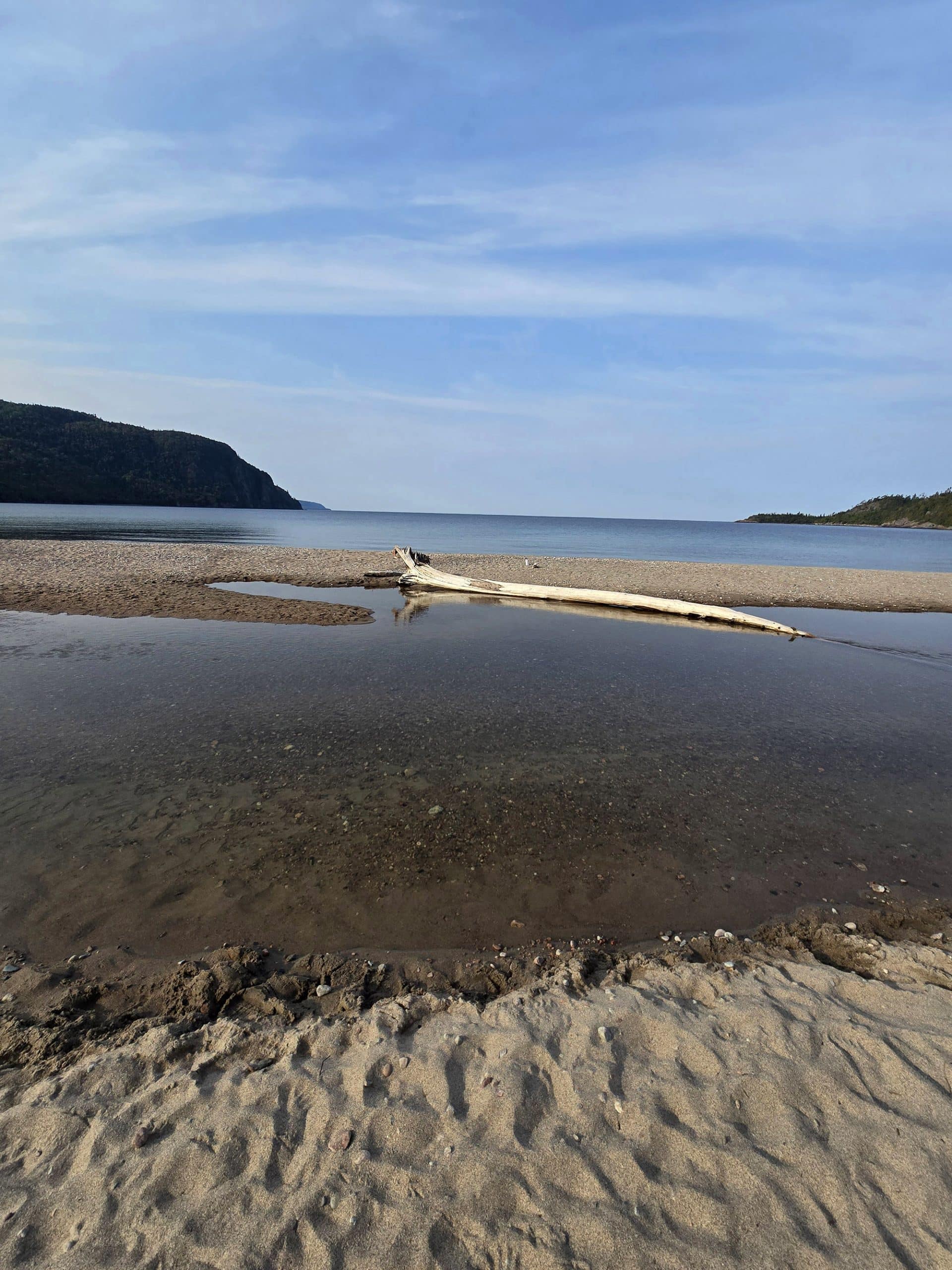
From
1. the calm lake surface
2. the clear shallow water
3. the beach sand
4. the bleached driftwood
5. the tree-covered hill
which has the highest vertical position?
the tree-covered hill

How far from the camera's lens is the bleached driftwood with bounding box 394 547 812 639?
1830 cm

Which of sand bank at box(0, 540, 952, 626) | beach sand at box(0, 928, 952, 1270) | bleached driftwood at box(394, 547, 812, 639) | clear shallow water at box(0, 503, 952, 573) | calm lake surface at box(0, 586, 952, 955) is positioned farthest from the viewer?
clear shallow water at box(0, 503, 952, 573)

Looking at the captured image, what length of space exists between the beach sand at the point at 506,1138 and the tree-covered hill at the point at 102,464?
151328 mm

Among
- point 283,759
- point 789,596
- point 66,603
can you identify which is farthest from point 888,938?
point 789,596

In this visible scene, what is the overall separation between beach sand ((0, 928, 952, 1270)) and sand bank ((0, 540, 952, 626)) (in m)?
13.7

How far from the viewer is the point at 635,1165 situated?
2.90 meters

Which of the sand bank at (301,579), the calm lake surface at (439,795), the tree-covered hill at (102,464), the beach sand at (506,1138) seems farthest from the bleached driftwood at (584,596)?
the tree-covered hill at (102,464)

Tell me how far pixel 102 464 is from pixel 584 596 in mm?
175265

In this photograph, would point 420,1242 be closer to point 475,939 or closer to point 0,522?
point 475,939

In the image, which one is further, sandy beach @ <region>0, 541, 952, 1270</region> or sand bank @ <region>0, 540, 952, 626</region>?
sand bank @ <region>0, 540, 952, 626</region>

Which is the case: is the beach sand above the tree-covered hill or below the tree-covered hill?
below

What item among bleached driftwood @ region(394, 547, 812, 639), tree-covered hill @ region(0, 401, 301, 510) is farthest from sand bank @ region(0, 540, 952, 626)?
tree-covered hill @ region(0, 401, 301, 510)

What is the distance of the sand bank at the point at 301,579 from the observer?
59.3 feet

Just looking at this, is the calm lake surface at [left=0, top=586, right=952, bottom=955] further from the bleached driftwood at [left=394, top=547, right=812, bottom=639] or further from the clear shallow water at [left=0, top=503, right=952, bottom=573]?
the clear shallow water at [left=0, top=503, right=952, bottom=573]
